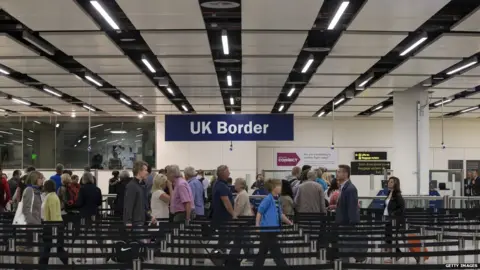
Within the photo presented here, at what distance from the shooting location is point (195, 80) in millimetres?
17797

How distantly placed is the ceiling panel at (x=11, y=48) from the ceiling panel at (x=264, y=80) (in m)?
5.29

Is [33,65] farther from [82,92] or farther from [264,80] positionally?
[264,80]

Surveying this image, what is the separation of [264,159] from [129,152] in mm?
5790

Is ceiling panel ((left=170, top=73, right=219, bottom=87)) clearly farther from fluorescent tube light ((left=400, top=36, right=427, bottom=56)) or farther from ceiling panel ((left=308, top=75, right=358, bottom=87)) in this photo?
fluorescent tube light ((left=400, top=36, right=427, bottom=56))

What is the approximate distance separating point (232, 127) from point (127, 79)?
2.92 m

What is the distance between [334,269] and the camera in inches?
185

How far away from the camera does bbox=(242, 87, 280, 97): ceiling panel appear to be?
19516 millimetres

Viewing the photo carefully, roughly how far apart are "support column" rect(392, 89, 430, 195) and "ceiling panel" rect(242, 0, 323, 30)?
8.60 meters

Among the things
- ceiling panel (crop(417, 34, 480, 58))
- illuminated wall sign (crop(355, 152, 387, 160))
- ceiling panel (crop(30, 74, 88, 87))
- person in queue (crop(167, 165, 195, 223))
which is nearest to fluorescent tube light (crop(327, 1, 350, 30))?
ceiling panel (crop(417, 34, 480, 58))

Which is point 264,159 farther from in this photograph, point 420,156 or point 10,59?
point 10,59

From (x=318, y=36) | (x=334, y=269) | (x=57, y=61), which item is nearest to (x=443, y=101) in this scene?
(x=318, y=36)

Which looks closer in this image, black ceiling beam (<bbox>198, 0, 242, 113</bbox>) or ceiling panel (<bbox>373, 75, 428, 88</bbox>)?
black ceiling beam (<bbox>198, 0, 242, 113</bbox>)

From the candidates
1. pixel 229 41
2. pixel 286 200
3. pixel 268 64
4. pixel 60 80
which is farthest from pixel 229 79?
pixel 286 200

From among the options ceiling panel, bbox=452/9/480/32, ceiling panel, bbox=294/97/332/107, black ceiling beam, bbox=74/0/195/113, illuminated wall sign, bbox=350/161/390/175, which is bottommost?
illuminated wall sign, bbox=350/161/390/175
